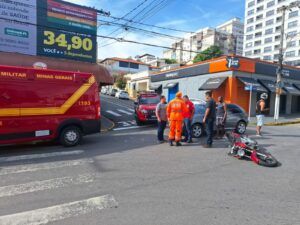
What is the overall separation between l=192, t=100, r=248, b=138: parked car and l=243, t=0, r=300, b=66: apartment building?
7065 centimetres

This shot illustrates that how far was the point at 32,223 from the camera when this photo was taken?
10.9 ft

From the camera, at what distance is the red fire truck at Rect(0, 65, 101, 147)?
7.25 m

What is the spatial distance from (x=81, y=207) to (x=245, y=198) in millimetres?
2811

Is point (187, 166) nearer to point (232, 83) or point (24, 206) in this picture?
point (24, 206)

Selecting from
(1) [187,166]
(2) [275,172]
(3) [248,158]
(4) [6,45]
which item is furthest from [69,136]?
(4) [6,45]

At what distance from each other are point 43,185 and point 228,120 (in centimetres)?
869

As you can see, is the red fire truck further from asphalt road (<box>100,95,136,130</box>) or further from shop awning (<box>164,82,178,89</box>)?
shop awning (<box>164,82,178,89</box>)

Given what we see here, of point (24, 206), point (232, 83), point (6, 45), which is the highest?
point (6, 45)

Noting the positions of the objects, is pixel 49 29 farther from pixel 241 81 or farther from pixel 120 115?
pixel 241 81

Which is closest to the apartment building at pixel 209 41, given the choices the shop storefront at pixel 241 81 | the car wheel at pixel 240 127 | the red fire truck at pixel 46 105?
the shop storefront at pixel 241 81

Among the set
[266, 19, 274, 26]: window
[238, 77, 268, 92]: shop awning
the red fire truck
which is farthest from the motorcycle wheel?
[266, 19, 274, 26]: window

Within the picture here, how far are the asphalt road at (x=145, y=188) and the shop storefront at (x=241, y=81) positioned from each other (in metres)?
13.0

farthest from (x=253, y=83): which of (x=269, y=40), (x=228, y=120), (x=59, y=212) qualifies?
(x=269, y=40)

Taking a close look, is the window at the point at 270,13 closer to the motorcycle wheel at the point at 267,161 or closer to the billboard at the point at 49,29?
the billboard at the point at 49,29
